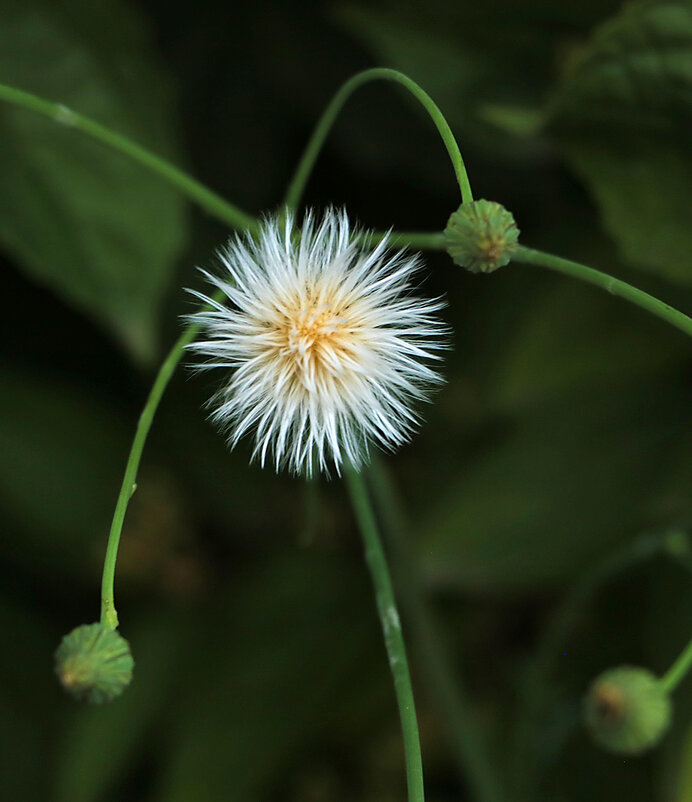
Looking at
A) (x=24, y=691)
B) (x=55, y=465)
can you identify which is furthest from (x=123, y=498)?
(x=24, y=691)

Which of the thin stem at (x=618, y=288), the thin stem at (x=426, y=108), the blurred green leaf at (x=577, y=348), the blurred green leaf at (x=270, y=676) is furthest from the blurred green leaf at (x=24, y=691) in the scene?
the thin stem at (x=618, y=288)

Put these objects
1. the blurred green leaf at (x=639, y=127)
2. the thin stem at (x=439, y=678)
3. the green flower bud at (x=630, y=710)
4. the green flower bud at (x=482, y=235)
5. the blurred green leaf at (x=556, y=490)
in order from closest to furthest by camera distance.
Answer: the green flower bud at (x=482, y=235) → the green flower bud at (x=630, y=710) → the blurred green leaf at (x=639, y=127) → the thin stem at (x=439, y=678) → the blurred green leaf at (x=556, y=490)

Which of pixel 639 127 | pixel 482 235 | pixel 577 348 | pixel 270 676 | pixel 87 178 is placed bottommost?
pixel 270 676

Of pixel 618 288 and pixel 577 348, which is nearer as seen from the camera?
pixel 618 288

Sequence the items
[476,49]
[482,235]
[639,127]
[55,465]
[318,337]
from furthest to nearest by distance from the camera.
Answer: [55,465] < [476,49] < [639,127] < [318,337] < [482,235]

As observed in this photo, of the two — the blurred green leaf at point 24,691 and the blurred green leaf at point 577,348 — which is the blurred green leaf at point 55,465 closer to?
the blurred green leaf at point 24,691

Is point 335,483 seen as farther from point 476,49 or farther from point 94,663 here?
point 94,663

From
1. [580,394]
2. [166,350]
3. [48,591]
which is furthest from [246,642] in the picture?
[580,394]
